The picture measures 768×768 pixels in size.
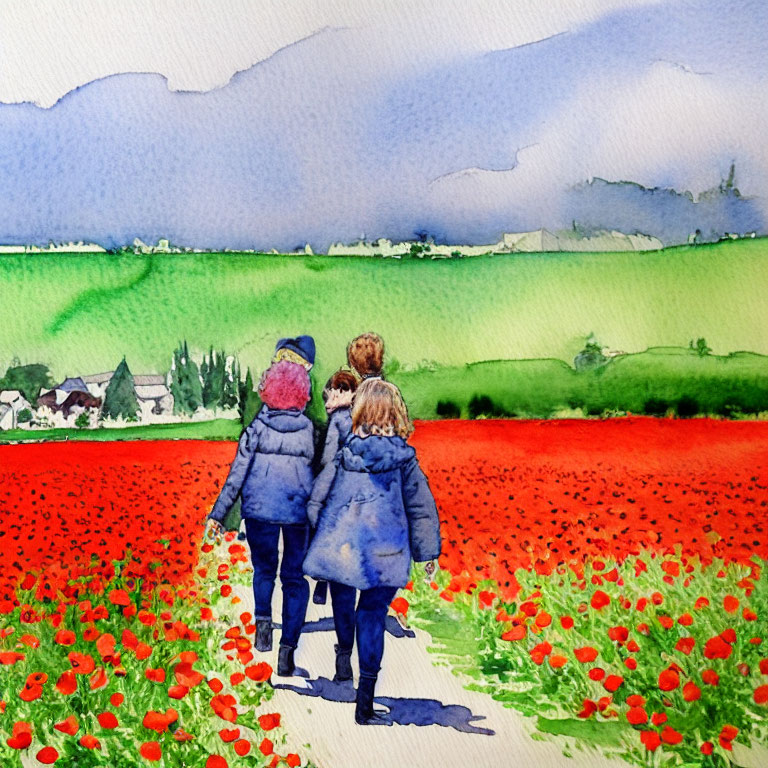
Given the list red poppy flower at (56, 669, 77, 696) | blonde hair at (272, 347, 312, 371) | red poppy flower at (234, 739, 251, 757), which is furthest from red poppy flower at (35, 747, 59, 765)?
blonde hair at (272, 347, 312, 371)

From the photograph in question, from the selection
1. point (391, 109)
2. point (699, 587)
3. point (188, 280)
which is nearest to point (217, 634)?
point (188, 280)

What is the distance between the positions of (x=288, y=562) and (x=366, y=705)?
0.71 meters

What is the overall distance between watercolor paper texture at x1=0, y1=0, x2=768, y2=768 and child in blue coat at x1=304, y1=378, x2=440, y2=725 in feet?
0.95

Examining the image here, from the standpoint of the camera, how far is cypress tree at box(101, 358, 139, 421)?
4.24 m

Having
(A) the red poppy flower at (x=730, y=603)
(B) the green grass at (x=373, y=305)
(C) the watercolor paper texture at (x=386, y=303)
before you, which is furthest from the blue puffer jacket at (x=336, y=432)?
(A) the red poppy flower at (x=730, y=603)

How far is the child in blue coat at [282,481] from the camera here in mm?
3992

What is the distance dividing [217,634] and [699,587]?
2.22 m

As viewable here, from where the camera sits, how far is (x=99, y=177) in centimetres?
423

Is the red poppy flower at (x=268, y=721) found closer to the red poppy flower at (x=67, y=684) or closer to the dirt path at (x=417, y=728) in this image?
the dirt path at (x=417, y=728)

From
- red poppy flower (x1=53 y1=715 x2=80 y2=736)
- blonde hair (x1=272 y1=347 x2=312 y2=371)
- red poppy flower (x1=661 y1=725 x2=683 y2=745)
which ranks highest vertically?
blonde hair (x1=272 y1=347 x2=312 y2=371)

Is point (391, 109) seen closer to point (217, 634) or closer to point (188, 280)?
point (188, 280)

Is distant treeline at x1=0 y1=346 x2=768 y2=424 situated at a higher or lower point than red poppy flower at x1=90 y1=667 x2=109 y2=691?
higher

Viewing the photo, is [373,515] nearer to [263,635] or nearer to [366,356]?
[366,356]

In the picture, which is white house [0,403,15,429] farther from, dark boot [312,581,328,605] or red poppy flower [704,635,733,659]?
red poppy flower [704,635,733,659]
